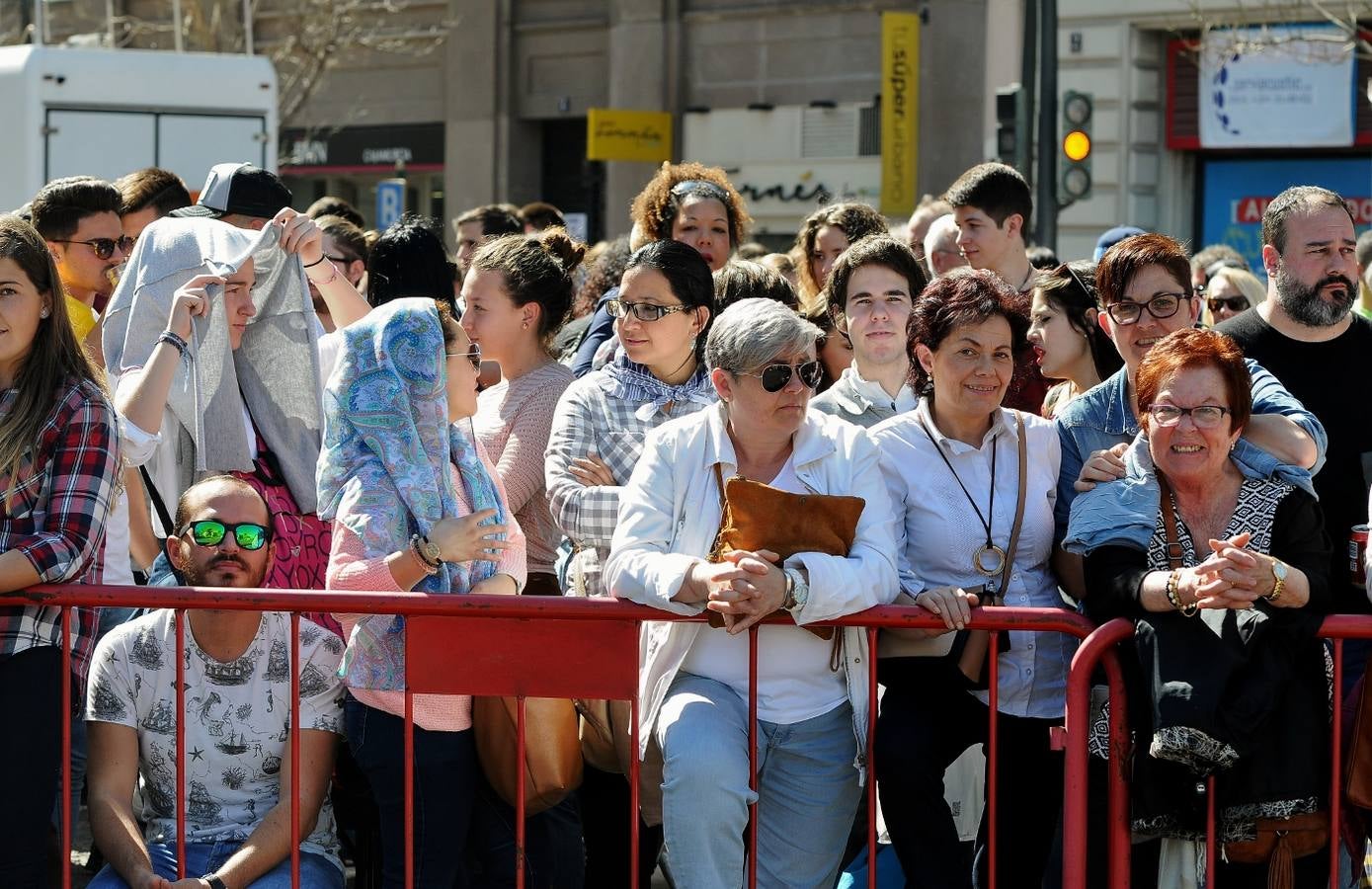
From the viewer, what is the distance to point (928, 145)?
64.8 feet

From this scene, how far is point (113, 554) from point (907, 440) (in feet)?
7.97

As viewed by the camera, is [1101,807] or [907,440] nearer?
[1101,807]

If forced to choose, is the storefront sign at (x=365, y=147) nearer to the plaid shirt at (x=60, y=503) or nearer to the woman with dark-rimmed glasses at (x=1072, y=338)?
the woman with dark-rimmed glasses at (x=1072, y=338)

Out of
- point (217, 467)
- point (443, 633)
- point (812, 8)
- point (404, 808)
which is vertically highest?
point (812, 8)

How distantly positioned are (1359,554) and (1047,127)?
8633 mm

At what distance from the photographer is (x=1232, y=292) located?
366 inches

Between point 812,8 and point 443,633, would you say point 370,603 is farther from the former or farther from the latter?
point 812,8

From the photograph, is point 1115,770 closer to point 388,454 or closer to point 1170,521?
point 1170,521

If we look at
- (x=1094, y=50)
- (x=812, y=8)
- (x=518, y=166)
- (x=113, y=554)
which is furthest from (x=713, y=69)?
(x=113, y=554)

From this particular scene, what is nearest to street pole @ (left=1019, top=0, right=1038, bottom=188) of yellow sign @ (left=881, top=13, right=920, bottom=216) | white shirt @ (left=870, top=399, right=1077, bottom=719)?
yellow sign @ (left=881, top=13, right=920, bottom=216)

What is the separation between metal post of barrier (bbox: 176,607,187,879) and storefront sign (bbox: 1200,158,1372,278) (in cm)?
1487

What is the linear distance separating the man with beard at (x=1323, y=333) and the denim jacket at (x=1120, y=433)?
112 mm

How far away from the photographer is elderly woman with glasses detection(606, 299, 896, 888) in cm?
430

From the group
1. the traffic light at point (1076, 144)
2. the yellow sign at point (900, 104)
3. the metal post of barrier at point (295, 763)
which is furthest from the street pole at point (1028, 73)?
the metal post of barrier at point (295, 763)
